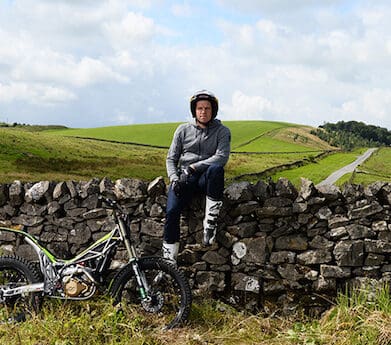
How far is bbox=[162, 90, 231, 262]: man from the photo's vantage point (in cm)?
603

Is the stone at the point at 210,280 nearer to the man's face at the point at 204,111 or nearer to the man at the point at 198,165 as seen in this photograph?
the man at the point at 198,165

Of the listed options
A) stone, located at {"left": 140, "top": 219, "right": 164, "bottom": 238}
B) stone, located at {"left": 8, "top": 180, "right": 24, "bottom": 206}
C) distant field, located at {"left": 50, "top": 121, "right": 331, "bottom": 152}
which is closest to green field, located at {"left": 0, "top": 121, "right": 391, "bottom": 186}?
distant field, located at {"left": 50, "top": 121, "right": 331, "bottom": 152}

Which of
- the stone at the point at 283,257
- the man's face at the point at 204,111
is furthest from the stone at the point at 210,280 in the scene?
the man's face at the point at 204,111

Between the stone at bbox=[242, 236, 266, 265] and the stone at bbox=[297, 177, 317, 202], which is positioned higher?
the stone at bbox=[297, 177, 317, 202]

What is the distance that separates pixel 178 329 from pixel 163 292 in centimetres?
60

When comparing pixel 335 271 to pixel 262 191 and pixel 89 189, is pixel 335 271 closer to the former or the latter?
pixel 262 191

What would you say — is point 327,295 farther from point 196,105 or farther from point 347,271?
point 196,105

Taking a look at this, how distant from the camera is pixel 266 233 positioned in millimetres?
6715

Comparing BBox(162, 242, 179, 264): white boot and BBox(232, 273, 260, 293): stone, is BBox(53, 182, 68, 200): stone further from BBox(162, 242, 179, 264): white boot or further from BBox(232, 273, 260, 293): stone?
BBox(232, 273, 260, 293): stone

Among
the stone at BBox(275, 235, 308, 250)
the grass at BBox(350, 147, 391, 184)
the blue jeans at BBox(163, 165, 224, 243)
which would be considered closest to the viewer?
the blue jeans at BBox(163, 165, 224, 243)

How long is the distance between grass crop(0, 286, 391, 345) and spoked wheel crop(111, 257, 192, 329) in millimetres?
133

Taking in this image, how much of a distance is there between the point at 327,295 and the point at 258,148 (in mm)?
65780

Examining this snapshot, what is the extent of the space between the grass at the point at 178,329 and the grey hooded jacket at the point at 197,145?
1.86 meters

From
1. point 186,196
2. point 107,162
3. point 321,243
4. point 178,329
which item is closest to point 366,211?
point 321,243
